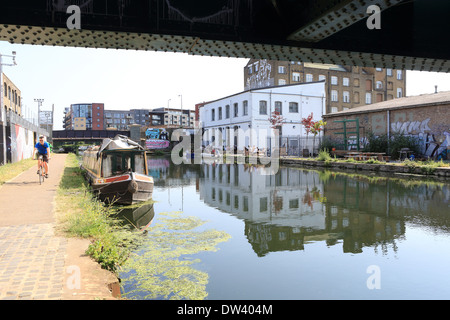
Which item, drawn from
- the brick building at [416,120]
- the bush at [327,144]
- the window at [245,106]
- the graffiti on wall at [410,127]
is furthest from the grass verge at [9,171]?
the window at [245,106]

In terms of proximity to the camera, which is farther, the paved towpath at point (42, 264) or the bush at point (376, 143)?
the bush at point (376, 143)

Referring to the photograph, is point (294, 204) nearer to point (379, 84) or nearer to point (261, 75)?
point (261, 75)

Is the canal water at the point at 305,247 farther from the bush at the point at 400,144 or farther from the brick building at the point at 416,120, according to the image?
the bush at the point at 400,144

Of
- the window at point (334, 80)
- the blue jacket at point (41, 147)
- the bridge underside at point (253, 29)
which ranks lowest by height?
the blue jacket at point (41, 147)

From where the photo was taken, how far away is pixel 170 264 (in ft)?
19.4

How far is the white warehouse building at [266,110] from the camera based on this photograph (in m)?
40.0

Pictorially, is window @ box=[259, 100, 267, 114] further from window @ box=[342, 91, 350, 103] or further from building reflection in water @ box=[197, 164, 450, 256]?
building reflection in water @ box=[197, 164, 450, 256]

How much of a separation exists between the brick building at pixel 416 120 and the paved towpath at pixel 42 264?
2364 cm

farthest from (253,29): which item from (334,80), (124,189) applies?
(334,80)

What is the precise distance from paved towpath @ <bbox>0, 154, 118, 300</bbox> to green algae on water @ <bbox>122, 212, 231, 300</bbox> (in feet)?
2.52

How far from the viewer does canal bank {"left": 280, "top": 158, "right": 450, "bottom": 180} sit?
698 inches

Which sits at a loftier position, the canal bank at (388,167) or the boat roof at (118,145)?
the boat roof at (118,145)
